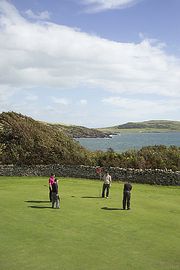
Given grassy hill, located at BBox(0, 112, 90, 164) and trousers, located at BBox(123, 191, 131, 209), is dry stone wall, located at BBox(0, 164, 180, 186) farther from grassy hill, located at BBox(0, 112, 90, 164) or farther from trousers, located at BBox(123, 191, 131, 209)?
trousers, located at BBox(123, 191, 131, 209)

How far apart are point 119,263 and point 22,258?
11.2 ft

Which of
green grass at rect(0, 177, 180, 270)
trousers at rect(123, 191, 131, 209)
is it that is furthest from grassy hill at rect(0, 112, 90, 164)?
trousers at rect(123, 191, 131, 209)

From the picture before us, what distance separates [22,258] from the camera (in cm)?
1471

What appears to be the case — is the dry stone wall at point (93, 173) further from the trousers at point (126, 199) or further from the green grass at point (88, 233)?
the trousers at point (126, 199)

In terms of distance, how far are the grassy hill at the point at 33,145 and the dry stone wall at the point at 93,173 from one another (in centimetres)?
201

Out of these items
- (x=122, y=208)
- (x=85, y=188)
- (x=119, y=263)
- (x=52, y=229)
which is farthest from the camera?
(x=85, y=188)

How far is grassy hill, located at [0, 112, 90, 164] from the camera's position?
4647cm

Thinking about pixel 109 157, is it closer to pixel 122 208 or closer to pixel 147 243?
pixel 122 208

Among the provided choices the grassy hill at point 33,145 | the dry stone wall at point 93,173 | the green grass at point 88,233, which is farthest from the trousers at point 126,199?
the grassy hill at point 33,145

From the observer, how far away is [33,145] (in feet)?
157

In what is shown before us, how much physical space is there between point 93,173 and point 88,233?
23.4 meters

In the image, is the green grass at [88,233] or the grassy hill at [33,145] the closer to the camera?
the green grass at [88,233]

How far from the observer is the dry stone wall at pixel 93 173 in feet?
126

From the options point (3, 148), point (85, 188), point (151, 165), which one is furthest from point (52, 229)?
point (3, 148)
